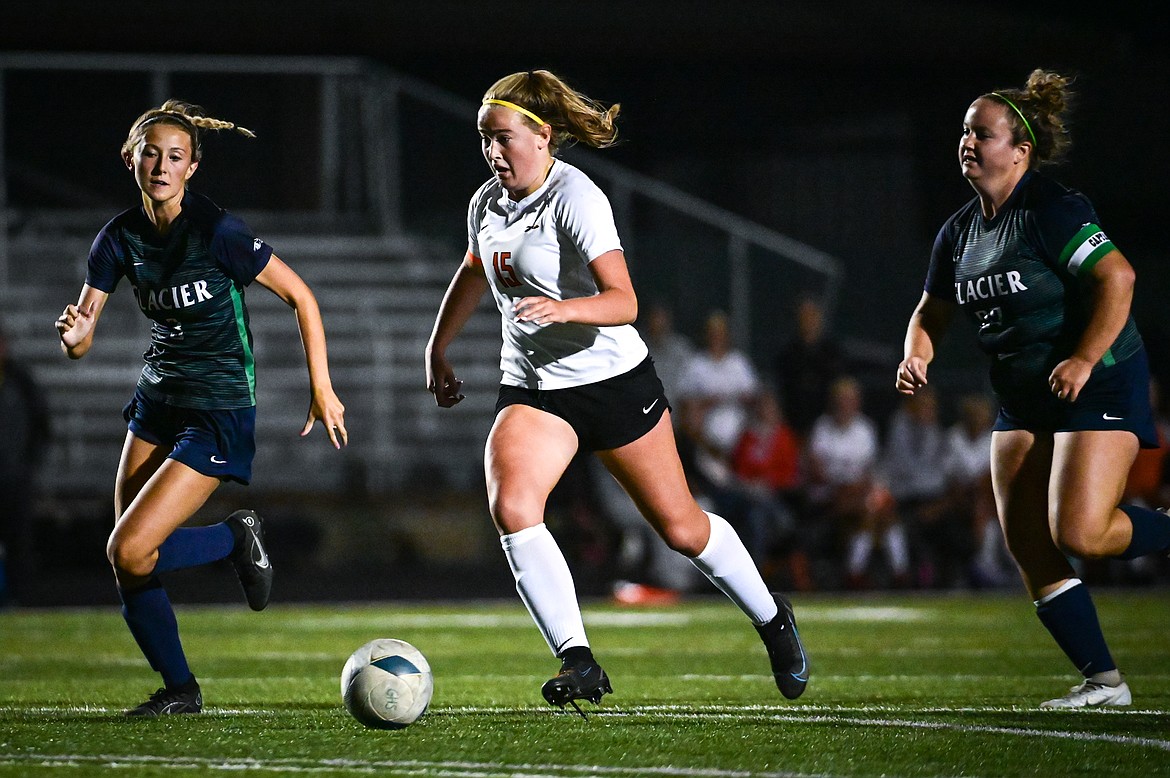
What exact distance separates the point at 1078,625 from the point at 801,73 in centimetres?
1836

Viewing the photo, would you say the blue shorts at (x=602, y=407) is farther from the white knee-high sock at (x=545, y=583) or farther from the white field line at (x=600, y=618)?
the white field line at (x=600, y=618)

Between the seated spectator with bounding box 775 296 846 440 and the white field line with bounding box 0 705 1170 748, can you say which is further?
the seated spectator with bounding box 775 296 846 440

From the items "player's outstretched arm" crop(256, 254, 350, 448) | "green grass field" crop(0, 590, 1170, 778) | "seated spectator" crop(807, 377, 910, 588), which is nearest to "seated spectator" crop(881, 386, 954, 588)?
"seated spectator" crop(807, 377, 910, 588)

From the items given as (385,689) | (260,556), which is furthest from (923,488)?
(385,689)

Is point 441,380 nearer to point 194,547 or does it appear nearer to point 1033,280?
point 194,547

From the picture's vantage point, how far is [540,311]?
4516 millimetres

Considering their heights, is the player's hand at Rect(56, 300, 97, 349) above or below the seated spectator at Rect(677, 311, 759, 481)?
above

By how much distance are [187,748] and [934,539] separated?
33.7 ft

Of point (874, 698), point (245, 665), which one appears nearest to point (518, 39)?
point (245, 665)

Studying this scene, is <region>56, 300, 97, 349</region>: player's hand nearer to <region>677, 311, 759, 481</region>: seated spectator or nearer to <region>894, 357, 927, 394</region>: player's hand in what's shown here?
<region>894, 357, 927, 394</region>: player's hand

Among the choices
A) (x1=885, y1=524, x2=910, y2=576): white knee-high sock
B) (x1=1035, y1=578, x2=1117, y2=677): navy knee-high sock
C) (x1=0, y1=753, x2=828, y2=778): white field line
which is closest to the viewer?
(x1=0, y1=753, x2=828, y2=778): white field line

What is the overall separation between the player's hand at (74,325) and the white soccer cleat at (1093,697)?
129 inches

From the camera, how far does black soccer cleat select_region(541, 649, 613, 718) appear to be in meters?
4.61

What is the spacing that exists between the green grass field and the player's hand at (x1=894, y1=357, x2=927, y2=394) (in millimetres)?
1062
